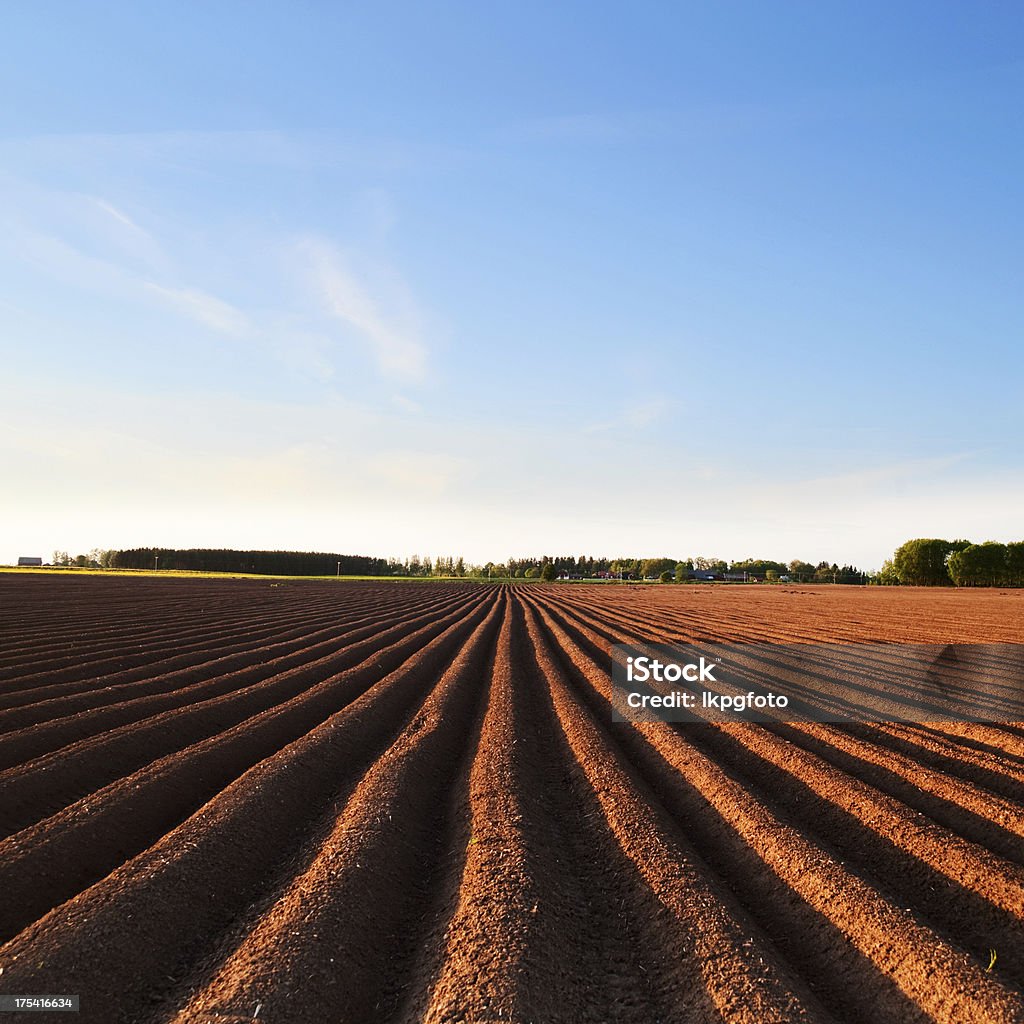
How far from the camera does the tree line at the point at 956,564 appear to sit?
75.8 meters

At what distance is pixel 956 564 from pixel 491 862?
293ft

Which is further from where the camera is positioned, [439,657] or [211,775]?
[439,657]

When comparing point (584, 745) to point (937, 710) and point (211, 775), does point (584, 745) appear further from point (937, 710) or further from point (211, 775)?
point (937, 710)

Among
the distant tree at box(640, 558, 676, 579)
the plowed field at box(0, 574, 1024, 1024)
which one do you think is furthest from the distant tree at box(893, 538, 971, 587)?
the plowed field at box(0, 574, 1024, 1024)

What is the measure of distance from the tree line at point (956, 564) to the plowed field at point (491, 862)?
81237 millimetres

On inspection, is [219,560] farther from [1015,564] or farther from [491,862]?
[491,862]

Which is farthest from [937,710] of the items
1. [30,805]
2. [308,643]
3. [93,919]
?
[308,643]

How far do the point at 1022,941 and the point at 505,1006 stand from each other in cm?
332

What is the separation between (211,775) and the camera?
7004mm
